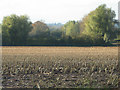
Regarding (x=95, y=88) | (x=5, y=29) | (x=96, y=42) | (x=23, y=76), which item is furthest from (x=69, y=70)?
(x=5, y=29)

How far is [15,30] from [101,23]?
23086 millimetres

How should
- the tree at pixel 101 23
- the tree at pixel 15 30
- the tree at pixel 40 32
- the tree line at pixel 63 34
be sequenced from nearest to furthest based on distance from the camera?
the tree line at pixel 63 34 < the tree at pixel 15 30 < the tree at pixel 40 32 < the tree at pixel 101 23

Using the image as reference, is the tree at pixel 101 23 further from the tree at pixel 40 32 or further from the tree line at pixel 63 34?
the tree at pixel 40 32

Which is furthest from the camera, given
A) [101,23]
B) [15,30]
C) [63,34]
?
[101,23]

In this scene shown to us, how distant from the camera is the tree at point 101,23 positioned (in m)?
57.5

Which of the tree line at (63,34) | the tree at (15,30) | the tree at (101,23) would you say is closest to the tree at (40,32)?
the tree line at (63,34)

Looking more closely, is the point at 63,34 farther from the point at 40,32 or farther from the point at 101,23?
the point at 101,23

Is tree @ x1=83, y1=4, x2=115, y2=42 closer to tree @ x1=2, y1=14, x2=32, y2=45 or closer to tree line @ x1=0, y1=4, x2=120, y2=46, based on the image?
tree line @ x1=0, y1=4, x2=120, y2=46

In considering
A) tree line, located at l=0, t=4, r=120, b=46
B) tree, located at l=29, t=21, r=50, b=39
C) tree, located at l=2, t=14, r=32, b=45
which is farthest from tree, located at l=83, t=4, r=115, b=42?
tree, located at l=2, t=14, r=32, b=45

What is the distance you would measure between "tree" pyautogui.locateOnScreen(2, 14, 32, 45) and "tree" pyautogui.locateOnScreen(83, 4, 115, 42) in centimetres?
1653

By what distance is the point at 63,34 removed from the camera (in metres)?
57.6

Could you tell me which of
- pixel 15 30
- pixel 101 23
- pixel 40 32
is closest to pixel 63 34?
pixel 40 32

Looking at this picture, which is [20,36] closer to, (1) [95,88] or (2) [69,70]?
(2) [69,70]

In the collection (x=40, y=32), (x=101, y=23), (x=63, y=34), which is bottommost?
(x=63, y=34)
